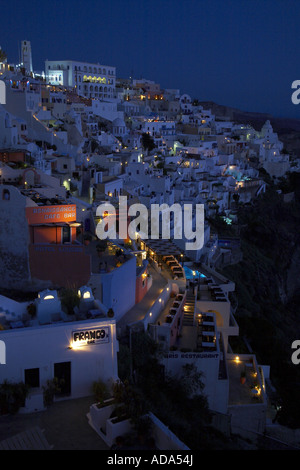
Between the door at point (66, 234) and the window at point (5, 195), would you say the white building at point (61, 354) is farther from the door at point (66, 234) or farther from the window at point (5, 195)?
the door at point (66, 234)

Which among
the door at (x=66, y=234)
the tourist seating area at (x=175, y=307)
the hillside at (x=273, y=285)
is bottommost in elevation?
the hillside at (x=273, y=285)

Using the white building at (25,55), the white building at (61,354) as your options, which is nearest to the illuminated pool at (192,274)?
the white building at (61,354)

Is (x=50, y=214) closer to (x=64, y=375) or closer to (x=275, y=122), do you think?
(x=64, y=375)

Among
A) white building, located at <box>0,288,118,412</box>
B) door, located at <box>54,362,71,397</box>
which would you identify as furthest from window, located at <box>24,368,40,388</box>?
door, located at <box>54,362,71,397</box>

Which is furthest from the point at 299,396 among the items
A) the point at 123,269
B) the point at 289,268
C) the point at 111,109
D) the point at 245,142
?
the point at 245,142
